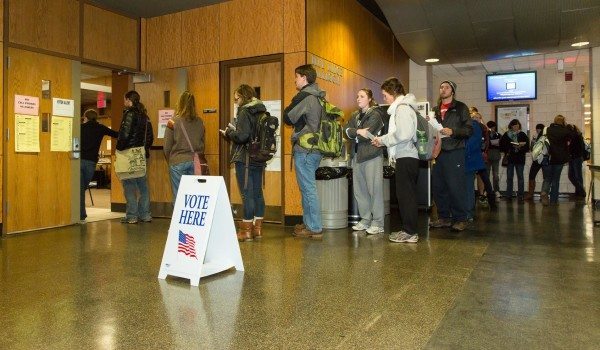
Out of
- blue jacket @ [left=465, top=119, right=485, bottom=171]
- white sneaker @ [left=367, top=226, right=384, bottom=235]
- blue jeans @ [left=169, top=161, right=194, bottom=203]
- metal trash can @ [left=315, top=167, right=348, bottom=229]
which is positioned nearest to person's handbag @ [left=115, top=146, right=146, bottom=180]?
blue jeans @ [left=169, top=161, right=194, bottom=203]

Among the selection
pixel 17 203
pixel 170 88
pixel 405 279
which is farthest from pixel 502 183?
pixel 17 203

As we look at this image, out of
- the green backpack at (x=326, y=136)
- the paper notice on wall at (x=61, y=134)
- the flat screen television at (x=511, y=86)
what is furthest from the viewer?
the flat screen television at (x=511, y=86)

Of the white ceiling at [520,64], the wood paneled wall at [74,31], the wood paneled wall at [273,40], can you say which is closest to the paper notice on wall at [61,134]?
the wood paneled wall at [74,31]

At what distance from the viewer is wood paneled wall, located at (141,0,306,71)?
5723 mm

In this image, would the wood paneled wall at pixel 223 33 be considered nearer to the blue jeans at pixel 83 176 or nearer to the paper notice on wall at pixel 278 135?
the paper notice on wall at pixel 278 135

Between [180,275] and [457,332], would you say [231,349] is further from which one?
[180,275]

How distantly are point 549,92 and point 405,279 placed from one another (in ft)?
32.2

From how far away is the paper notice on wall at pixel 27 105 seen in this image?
5.23 meters

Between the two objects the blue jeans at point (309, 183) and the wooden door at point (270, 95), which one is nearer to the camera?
Result: the blue jeans at point (309, 183)

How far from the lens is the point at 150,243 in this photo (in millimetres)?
4496

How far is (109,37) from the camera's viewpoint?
6410 mm

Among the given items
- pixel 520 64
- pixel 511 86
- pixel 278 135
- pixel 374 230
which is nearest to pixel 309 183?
pixel 374 230

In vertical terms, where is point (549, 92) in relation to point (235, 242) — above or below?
above

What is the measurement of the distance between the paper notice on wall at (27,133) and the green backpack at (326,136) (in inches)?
123
